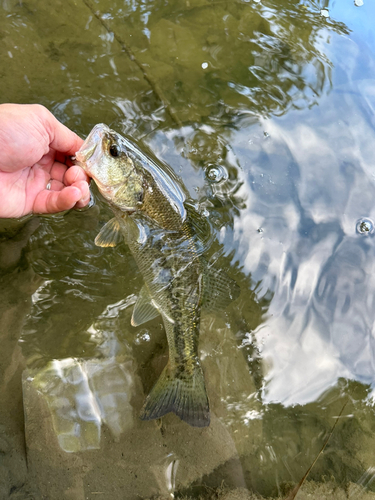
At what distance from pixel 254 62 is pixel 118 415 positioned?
3.84 meters

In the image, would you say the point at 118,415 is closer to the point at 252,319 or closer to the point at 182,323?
the point at 182,323

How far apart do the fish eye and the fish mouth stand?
0.32ft

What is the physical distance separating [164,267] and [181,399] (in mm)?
1055

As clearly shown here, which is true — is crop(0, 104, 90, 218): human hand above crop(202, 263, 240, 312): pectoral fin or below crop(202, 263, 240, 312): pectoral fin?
above

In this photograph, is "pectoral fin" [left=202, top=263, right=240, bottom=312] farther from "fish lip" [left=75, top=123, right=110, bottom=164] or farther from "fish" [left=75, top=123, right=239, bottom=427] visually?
"fish lip" [left=75, top=123, right=110, bottom=164]

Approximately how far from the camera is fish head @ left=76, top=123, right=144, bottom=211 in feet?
8.81

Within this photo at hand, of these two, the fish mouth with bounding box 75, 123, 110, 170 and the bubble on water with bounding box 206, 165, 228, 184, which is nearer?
the fish mouth with bounding box 75, 123, 110, 170

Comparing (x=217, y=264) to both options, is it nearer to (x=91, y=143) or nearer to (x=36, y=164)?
(x=91, y=143)

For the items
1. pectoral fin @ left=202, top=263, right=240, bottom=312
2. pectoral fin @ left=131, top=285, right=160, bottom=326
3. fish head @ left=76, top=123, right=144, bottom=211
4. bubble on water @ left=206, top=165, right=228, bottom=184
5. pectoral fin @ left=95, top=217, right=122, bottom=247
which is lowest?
pectoral fin @ left=131, top=285, right=160, bottom=326

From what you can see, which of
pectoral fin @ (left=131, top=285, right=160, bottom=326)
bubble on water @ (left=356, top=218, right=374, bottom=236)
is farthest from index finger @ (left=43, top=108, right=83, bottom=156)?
bubble on water @ (left=356, top=218, right=374, bottom=236)

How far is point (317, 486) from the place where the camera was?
3273mm

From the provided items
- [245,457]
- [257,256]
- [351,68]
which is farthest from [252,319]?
[351,68]

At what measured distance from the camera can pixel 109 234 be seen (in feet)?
9.78

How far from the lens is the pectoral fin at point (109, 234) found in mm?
2966
